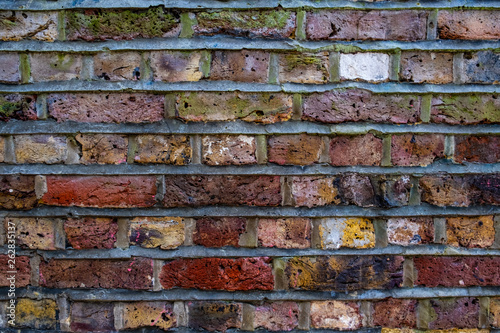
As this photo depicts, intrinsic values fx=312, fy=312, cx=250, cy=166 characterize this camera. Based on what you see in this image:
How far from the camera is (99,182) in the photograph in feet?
3.02

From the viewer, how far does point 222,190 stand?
3.03 ft

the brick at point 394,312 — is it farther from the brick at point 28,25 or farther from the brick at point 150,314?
the brick at point 28,25

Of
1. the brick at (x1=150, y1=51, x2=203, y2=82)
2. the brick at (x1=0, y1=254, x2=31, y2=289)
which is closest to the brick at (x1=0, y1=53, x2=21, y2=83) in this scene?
the brick at (x1=150, y1=51, x2=203, y2=82)

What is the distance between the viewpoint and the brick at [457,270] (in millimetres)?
951

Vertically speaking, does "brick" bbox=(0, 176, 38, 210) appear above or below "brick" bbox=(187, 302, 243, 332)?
above

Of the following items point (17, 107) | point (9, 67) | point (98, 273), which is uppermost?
point (9, 67)

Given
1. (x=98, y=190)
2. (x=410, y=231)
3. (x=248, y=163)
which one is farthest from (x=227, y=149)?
(x=410, y=231)

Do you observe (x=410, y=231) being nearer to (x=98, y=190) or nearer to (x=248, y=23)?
(x=248, y=23)

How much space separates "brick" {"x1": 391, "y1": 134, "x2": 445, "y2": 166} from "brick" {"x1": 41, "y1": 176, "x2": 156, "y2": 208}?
0.73 m

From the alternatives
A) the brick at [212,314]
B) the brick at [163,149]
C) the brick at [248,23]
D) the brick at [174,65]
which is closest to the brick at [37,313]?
the brick at [212,314]

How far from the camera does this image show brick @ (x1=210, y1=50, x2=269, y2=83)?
91 cm

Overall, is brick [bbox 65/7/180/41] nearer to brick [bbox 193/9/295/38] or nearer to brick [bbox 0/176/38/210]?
brick [bbox 193/9/295/38]

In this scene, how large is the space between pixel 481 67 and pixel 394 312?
78 cm

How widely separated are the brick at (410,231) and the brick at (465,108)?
0.31 m
